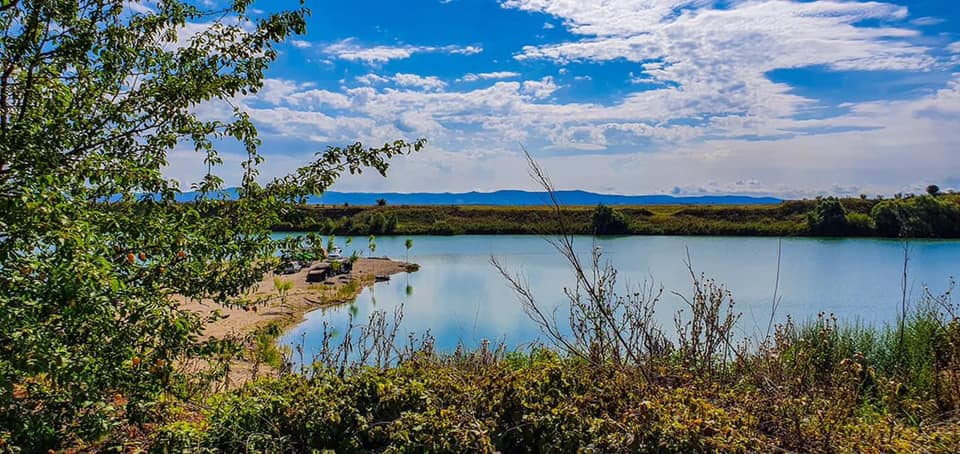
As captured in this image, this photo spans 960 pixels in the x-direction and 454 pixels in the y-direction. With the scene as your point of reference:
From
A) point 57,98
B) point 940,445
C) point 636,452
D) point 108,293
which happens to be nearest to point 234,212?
point 57,98

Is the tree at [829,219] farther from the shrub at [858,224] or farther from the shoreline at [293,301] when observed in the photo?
the shoreline at [293,301]

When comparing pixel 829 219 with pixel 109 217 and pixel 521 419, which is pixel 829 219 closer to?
pixel 521 419

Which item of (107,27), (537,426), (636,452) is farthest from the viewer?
(107,27)

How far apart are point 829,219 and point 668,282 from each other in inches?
1378

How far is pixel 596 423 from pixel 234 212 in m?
3.01

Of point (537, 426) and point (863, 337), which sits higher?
point (537, 426)

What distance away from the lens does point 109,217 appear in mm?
3213

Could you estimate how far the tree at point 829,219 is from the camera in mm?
52562

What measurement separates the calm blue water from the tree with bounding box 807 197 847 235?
512 cm

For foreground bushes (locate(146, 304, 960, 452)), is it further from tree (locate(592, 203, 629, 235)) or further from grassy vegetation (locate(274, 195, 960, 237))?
tree (locate(592, 203, 629, 235))

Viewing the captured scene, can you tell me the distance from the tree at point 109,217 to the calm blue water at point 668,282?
4.47m

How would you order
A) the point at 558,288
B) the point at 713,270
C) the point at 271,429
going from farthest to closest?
1. the point at 713,270
2. the point at 558,288
3. the point at 271,429

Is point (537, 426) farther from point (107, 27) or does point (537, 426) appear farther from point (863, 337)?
point (863, 337)

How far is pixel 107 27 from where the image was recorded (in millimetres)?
4141
